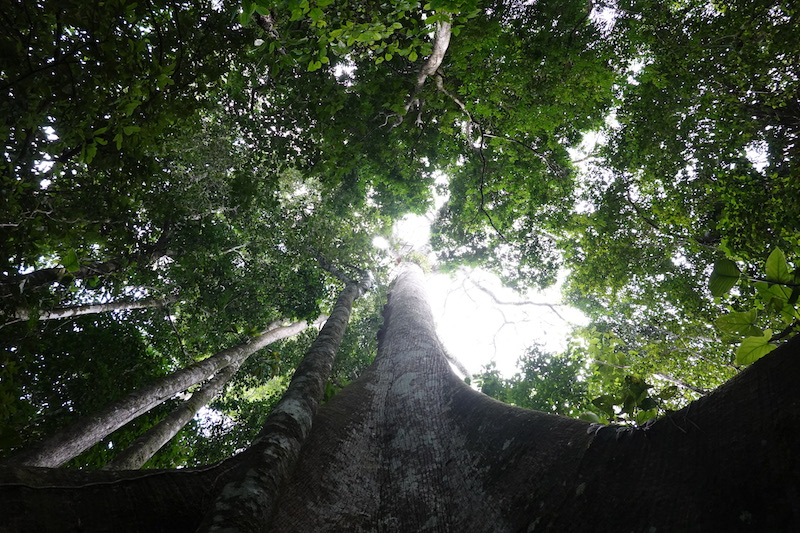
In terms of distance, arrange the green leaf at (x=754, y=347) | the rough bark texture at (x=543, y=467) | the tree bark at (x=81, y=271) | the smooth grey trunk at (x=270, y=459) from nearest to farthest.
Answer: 1. the rough bark texture at (x=543, y=467)
2. the smooth grey trunk at (x=270, y=459)
3. the green leaf at (x=754, y=347)
4. the tree bark at (x=81, y=271)

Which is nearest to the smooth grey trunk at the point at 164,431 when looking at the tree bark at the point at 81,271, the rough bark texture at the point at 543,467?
the tree bark at the point at 81,271

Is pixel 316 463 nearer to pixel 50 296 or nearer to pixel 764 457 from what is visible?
pixel 764 457

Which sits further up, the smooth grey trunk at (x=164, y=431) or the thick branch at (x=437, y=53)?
the thick branch at (x=437, y=53)

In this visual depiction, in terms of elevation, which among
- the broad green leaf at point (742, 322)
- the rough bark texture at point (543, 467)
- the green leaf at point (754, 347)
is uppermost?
the broad green leaf at point (742, 322)

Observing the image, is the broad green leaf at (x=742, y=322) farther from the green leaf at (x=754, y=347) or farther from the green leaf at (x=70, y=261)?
the green leaf at (x=70, y=261)

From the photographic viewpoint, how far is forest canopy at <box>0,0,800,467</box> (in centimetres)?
262

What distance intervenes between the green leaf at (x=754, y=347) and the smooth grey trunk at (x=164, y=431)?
5.65 metres

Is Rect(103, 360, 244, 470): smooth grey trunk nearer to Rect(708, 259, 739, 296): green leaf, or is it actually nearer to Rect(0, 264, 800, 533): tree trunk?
Rect(0, 264, 800, 533): tree trunk

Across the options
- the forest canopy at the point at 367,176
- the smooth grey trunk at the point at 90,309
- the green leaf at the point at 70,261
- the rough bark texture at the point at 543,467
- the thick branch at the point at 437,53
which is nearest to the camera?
the rough bark texture at the point at 543,467

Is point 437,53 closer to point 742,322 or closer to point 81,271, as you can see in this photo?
point 742,322

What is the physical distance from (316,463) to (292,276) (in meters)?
5.18

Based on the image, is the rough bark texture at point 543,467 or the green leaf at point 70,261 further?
the green leaf at point 70,261

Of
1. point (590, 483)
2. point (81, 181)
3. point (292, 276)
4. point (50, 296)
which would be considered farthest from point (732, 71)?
point (50, 296)

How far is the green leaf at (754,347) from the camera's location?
1.54 meters
